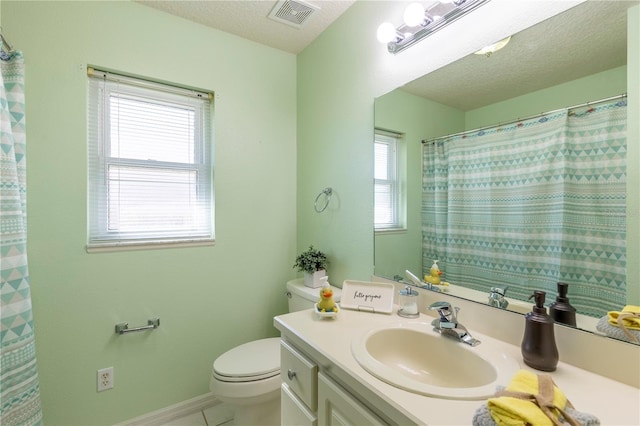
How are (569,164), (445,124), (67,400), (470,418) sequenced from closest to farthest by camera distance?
(470,418), (569,164), (445,124), (67,400)

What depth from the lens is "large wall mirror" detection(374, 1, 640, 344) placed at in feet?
2.76

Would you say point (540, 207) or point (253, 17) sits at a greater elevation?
point (253, 17)

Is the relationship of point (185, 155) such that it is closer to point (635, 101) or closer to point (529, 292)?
point (529, 292)

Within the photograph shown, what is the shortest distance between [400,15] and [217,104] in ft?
3.83

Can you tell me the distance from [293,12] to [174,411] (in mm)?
2454

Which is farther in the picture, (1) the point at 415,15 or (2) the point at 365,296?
(2) the point at 365,296

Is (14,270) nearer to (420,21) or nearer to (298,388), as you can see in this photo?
(298,388)

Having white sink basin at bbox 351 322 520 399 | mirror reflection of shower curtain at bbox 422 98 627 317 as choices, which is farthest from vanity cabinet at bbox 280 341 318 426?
mirror reflection of shower curtain at bbox 422 98 627 317

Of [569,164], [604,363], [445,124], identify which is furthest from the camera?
[445,124]

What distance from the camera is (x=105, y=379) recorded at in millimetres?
1581

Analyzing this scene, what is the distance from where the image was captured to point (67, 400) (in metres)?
1.50

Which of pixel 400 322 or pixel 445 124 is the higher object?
pixel 445 124

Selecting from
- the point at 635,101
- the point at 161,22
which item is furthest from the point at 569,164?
the point at 161,22

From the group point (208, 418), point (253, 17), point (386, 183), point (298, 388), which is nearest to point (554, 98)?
point (386, 183)
